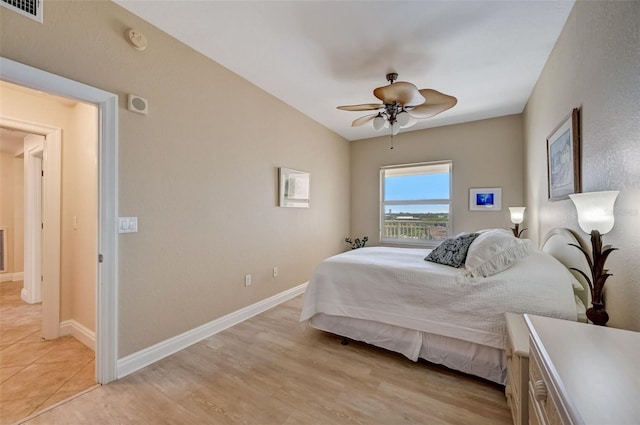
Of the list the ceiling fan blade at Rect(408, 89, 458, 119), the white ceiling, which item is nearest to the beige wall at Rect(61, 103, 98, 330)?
the white ceiling

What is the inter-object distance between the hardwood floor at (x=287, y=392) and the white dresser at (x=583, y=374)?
0.80 meters

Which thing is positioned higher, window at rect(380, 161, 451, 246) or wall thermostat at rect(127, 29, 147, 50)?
wall thermostat at rect(127, 29, 147, 50)

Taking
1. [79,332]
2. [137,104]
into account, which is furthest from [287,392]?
[137,104]

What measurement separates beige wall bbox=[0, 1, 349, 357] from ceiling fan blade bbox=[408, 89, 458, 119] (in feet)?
5.73

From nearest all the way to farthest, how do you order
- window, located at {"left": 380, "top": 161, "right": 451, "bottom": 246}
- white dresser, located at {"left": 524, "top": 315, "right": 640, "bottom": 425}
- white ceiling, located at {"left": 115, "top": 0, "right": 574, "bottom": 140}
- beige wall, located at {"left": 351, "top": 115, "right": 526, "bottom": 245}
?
1. white dresser, located at {"left": 524, "top": 315, "right": 640, "bottom": 425}
2. white ceiling, located at {"left": 115, "top": 0, "right": 574, "bottom": 140}
3. beige wall, located at {"left": 351, "top": 115, "right": 526, "bottom": 245}
4. window, located at {"left": 380, "top": 161, "right": 451, "bottom": 246}

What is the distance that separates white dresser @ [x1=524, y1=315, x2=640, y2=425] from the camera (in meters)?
0.57

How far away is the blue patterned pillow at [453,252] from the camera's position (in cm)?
218

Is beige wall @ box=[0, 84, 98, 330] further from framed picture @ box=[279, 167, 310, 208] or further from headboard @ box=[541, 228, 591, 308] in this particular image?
headboard @ box=[541, 228, 591, 308]

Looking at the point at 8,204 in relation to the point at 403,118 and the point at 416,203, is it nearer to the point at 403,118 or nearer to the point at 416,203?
the point at 403,118

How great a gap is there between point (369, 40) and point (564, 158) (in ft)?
6.03

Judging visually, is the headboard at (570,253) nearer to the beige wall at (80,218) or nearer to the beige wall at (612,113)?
the beige wall at (612,113)

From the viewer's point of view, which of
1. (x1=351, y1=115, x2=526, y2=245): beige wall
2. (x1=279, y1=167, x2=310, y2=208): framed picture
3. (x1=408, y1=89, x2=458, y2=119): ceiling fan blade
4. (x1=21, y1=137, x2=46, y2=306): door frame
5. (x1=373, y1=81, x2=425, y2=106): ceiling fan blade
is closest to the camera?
(x1=373, y1=81, x2=425, y2=106): ceiling fan blade

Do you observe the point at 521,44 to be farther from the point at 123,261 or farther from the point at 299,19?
the point at 123,261

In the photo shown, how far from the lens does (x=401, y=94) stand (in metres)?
2.20
